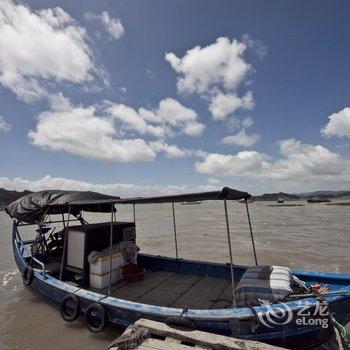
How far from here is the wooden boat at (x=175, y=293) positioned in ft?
14.9

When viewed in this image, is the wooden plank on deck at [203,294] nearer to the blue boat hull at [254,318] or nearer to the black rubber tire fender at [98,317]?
the blue boat hull at [254,318]

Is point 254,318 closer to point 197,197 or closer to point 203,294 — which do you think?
point 197,197

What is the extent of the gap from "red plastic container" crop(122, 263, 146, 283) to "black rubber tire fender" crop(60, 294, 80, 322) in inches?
58.8

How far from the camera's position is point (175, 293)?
22.8 feet

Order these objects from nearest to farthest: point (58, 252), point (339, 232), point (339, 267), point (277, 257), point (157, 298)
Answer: point (157, 298) < point (58, 252) < point (339, 267) < point (277, 257) < point (339, 232)

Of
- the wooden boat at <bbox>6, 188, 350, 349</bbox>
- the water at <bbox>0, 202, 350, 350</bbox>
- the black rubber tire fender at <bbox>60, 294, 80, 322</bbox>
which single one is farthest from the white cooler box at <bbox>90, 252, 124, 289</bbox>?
the water at <bbox>0, 202, 350, 350</bbox>

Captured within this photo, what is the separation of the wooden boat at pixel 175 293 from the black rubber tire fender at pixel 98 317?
0.02m

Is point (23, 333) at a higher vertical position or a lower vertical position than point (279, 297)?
lower

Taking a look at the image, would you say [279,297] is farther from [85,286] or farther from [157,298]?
[85,286]

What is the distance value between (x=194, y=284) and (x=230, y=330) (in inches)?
107

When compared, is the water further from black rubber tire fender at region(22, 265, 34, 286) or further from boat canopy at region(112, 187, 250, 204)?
boat canopy at region(112, 187, 250, 204)

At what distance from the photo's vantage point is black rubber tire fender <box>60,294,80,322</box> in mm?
6520

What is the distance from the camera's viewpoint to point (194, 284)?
295 inches

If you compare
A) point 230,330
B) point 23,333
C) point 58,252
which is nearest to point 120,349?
point 230,330
